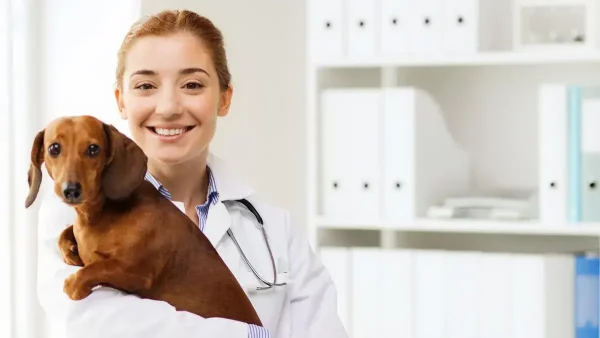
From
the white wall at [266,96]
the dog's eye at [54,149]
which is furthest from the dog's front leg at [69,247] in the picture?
the white wall at [266,96]

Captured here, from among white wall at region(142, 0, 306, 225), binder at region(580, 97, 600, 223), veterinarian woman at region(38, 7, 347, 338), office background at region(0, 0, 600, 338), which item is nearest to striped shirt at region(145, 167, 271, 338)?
veterinarian woman at region(38, 7, 347, 338)

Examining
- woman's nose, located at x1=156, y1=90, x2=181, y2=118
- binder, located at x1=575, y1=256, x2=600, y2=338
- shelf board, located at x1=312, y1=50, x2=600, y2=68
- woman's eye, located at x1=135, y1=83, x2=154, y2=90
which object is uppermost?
shelf board, located at x1=312, y1=50, x2=600, y2=68

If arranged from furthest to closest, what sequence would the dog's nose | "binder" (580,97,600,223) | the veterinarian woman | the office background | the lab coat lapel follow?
"binder" (580,97,600,223), the office background, the lab coat lapel, the veterinarian woman, the dog's nose

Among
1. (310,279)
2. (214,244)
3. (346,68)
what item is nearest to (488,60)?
(346,68)

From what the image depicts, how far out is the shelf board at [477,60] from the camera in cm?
219

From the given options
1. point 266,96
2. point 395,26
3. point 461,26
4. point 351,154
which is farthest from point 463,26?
point 266,96

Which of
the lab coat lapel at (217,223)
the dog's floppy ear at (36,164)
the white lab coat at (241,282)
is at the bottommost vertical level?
the white lab coat at (241,282)

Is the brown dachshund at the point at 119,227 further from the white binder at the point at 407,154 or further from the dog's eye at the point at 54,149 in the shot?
the white binder at the point at 407,154

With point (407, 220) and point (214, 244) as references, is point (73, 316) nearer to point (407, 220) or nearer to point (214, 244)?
point (214, 244)

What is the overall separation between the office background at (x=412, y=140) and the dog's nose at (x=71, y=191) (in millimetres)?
1174

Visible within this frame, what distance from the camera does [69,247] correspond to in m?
0.94

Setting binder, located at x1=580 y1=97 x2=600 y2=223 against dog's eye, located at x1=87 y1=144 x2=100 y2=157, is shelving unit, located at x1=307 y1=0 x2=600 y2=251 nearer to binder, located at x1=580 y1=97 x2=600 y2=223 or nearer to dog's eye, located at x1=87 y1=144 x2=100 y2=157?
binder, located at x1=580 y1=97 x2=600 y2=223

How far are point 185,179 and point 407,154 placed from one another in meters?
1.29

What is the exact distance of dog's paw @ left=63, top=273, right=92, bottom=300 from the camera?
0.91m
